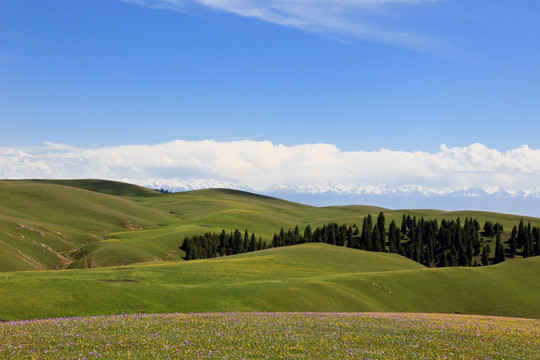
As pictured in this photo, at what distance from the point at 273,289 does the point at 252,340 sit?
37299 mm

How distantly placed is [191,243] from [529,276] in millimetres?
110929

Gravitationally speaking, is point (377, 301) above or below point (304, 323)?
below

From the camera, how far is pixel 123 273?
6919 cm

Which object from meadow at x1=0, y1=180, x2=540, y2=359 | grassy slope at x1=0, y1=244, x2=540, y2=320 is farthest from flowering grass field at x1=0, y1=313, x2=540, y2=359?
grassy slope at x1=0, y1=244, x2=540, y2=320

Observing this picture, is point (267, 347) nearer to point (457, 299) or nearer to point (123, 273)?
point (123, 273)

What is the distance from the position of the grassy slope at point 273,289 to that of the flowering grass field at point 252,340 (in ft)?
67.7

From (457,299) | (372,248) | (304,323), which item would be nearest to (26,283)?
(304,323)

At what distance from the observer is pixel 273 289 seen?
6075 cm

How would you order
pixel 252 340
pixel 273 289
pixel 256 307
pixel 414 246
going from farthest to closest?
pixel 414 246 → pixel 273 289 → pixel 256 307 → pixel 252 340

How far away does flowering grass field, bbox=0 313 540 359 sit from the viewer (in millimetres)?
20859

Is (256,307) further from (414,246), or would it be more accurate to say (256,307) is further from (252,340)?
(414,246)

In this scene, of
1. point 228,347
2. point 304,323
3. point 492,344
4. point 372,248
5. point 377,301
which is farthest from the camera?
point 372,248

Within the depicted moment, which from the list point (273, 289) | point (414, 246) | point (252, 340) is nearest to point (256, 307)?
point (273, 289)

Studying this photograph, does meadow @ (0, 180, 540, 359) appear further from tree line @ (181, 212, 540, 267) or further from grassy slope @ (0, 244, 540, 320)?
tree line @ (181, 212, 540, 267)
